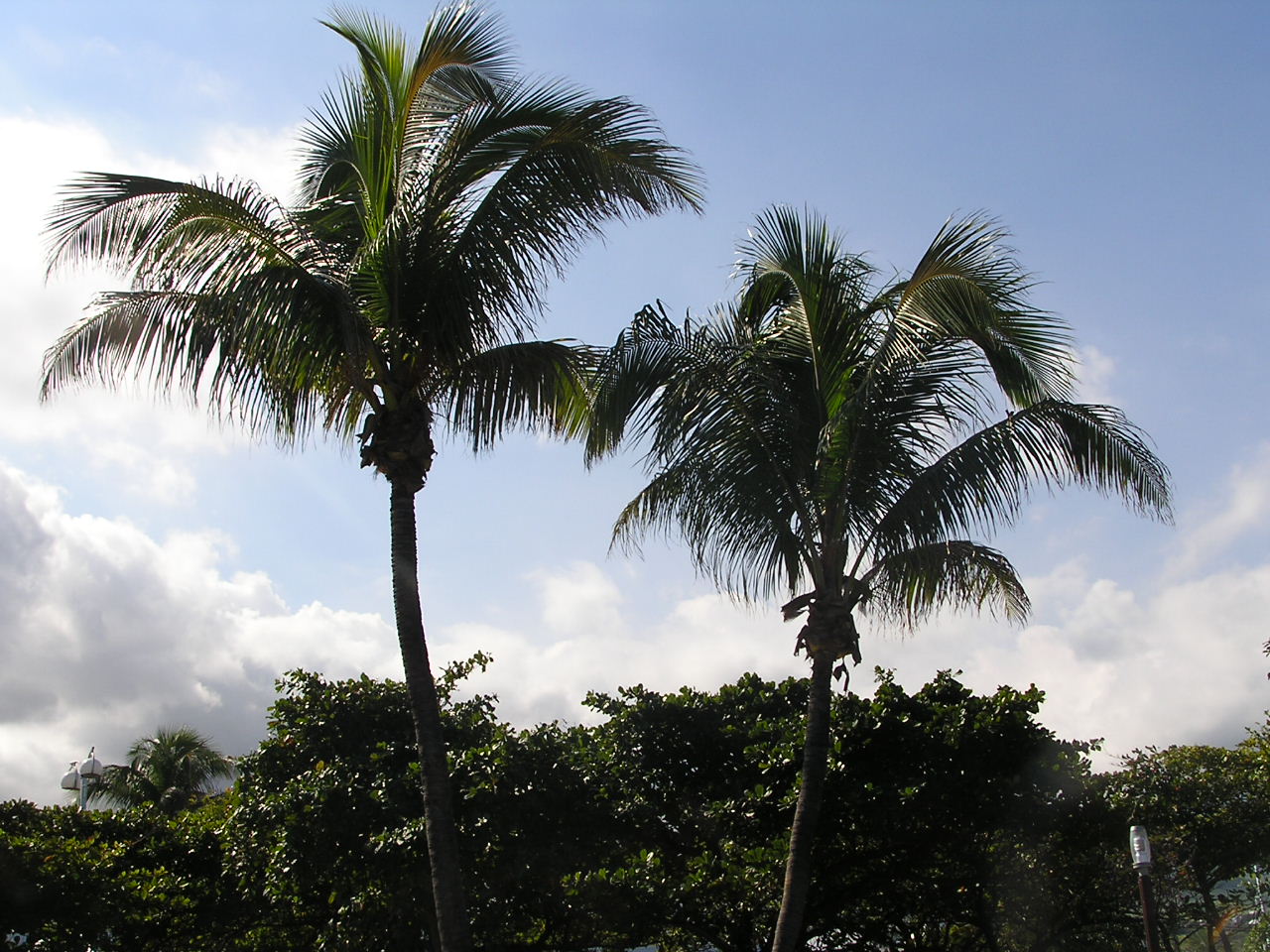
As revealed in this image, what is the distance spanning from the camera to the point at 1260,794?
13.7 m

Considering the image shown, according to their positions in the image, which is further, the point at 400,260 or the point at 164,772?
the point at 164,772

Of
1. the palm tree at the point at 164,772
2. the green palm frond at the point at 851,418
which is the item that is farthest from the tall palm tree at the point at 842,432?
the palm tree at the point at 164,772

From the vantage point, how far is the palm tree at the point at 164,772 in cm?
3316

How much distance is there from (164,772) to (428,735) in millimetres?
29212

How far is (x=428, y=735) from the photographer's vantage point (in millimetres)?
8758

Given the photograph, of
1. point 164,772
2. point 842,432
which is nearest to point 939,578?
point 842,432

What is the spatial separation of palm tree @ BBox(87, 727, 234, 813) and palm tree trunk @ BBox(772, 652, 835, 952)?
27706 millimetres

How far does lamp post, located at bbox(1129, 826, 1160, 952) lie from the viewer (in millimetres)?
11000

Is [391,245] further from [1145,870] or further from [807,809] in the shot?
[1145,870]

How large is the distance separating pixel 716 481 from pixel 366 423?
10.6 feet

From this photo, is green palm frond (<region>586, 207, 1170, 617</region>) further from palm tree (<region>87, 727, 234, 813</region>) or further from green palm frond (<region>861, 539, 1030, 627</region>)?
palm tree (<region>87, 727, 234, 813</region>)

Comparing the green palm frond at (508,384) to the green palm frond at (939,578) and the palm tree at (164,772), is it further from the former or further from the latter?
the palm tree at (164,772)

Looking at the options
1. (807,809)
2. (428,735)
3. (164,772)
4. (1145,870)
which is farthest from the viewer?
(164,772)

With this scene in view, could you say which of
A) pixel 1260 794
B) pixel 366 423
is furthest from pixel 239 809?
pixel 1260 794
